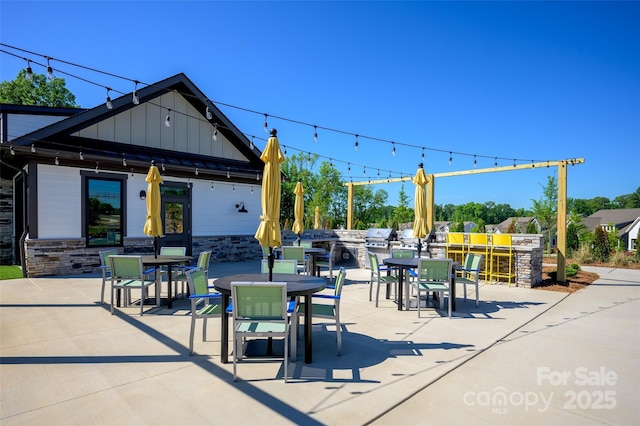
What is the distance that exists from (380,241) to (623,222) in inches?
1562

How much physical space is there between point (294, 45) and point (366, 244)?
Result: 650 cm

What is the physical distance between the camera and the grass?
9141mm

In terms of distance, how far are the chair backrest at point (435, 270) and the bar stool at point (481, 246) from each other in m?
4.05

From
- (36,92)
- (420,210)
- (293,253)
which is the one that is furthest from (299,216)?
(36,92)

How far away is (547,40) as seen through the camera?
31.3 ft

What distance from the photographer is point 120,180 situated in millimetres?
10727

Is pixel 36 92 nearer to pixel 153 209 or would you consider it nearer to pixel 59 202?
pixel 59 202

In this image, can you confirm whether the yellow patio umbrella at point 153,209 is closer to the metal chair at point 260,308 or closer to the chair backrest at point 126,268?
the chair backrest at point 126,268

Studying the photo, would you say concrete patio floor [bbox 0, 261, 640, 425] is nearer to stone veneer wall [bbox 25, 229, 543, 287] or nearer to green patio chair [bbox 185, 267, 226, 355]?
green patio chair [bbox 185, 267, 226, 355]

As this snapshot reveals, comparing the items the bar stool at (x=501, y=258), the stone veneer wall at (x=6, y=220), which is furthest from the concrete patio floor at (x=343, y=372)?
the stone veneer wall at (x=6, y=220)

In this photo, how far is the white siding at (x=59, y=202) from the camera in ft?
30.7

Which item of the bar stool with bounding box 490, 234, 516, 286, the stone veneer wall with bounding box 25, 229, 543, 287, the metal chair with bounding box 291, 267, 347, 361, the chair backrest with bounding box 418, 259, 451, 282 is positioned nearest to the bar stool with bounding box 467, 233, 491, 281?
the bar stool with bounding box 490, 234, 516, 286

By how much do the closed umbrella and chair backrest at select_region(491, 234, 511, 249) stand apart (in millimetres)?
7008

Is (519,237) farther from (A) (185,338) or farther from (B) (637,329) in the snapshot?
(A) (185,338)
